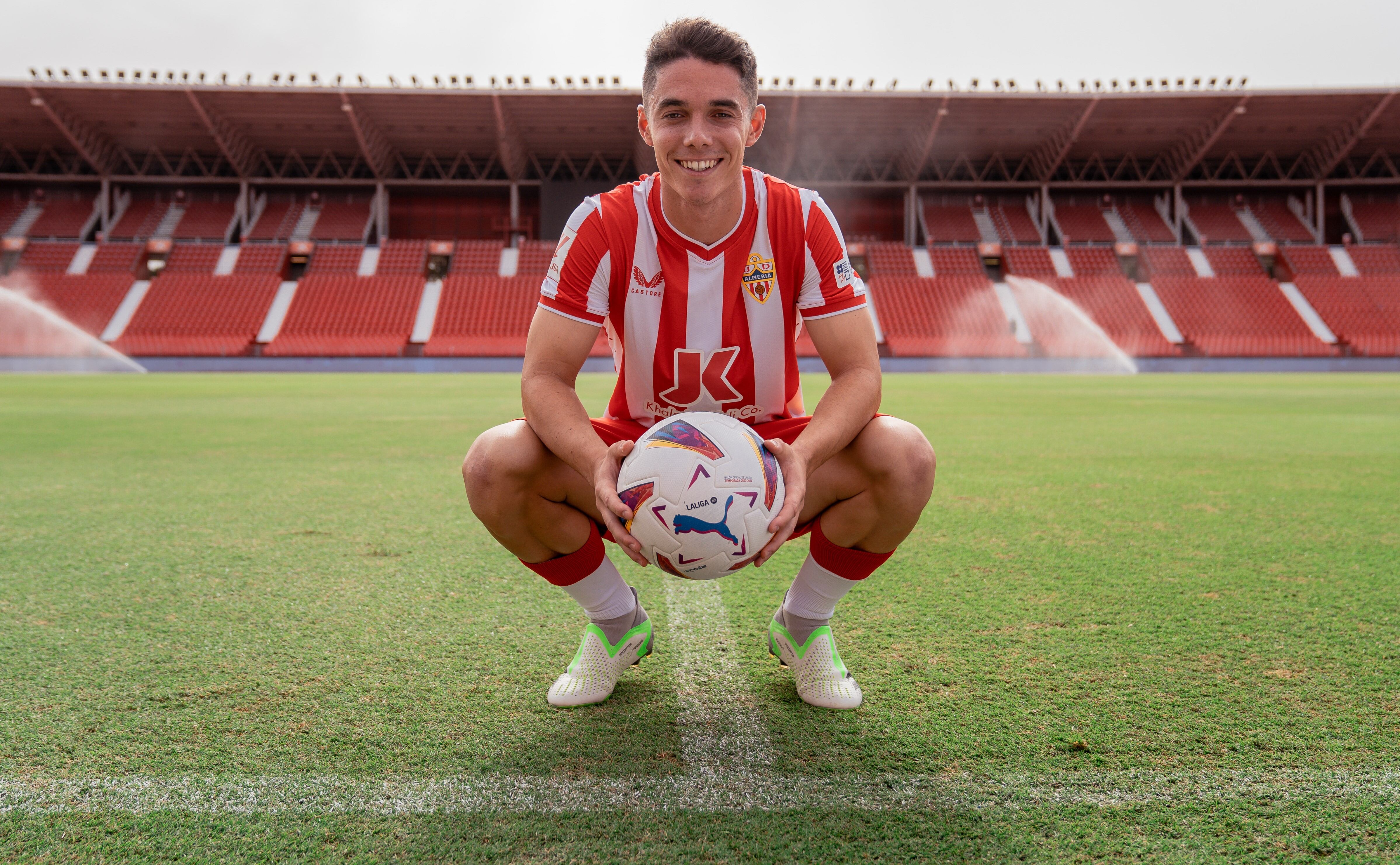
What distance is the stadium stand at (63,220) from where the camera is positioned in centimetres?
3388

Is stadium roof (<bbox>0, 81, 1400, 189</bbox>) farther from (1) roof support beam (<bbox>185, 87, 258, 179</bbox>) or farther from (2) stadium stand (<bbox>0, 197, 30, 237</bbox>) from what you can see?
(2) stadium stand (<bbox>0, 197, 30, 237</bbox>)

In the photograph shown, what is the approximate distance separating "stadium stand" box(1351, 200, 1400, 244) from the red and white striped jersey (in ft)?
142

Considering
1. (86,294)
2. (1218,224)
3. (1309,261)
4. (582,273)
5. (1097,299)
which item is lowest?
(582,273)

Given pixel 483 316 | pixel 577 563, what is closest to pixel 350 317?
pixel 483 316

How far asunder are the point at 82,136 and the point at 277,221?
6.86 metres

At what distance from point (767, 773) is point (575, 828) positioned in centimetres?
42

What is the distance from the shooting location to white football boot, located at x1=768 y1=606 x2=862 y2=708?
2029mm

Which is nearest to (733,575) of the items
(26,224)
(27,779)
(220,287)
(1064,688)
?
(1064,688)

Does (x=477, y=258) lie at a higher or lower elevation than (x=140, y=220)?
higher

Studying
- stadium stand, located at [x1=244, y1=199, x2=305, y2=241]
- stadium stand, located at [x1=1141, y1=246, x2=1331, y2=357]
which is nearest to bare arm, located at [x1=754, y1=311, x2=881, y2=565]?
stadium stand, located at [x1=1141, y1=246, x2=1331, y2=357]

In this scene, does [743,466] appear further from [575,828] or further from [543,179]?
[543,179]

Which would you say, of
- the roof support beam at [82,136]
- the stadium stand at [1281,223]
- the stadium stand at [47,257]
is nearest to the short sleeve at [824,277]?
the roof support beam at [82,136]

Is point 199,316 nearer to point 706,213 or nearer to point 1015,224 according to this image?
point 1015,224

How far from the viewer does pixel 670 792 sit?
161 cm
